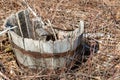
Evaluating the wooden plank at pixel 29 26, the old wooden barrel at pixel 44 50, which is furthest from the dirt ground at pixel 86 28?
the wooden plank at pixel 29 26

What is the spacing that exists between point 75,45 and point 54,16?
1195 mm

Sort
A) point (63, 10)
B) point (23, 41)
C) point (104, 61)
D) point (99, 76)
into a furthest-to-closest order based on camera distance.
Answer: point (63, 10), point (104, 61), point (99, 76), point (23, 41)

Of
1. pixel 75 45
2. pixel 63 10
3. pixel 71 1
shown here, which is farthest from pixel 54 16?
pixel 75 45

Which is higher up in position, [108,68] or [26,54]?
[26,54]

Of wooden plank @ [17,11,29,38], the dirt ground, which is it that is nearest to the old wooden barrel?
the dirt ground

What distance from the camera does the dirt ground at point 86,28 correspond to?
3.33 m

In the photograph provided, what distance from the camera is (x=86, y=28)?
4266 mm

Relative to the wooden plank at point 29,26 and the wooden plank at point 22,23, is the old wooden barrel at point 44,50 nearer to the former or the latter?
the wooden plank at point 22,23

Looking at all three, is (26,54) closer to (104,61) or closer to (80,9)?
(104,61)

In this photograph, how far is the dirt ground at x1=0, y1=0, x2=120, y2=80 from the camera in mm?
3330

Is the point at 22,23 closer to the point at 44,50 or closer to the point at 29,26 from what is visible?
the point at 29,26

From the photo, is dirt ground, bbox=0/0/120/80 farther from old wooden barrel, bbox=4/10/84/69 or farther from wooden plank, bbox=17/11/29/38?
wooden plank, bbox=17/11/29/38

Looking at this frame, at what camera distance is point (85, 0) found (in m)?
5.09

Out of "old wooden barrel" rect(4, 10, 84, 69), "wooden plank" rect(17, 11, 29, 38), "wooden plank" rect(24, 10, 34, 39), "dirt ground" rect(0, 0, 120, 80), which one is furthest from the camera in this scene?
"wooden plank" rect(24, 10, 34, 39)
